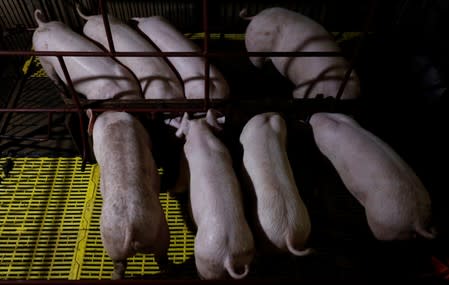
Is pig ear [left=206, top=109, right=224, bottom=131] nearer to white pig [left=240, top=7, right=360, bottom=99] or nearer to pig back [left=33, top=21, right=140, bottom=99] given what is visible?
pig back [left=33, top=21, right=140, bottom=99]

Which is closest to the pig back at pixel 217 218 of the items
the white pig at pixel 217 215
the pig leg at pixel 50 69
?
the white pig at pixel 217 215

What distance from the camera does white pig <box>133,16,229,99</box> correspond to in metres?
2.21

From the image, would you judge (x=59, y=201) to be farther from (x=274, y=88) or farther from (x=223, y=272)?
(x=274, y=88)

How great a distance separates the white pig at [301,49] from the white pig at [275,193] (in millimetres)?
620

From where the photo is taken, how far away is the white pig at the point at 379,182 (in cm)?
158

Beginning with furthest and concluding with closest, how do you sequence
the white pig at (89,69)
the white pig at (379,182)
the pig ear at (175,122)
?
1. the white pig at (89,69)
2. the pig ear at (175,122)
3. the white pig at (379,182)

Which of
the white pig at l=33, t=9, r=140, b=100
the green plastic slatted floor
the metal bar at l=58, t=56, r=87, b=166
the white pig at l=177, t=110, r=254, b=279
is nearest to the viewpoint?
the white pig at l=177, t=110, r=254, b=279

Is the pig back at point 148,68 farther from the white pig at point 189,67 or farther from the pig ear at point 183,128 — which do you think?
the pig ear at point 183,128

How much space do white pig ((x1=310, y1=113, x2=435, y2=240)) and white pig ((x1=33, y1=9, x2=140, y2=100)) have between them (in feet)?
3.90

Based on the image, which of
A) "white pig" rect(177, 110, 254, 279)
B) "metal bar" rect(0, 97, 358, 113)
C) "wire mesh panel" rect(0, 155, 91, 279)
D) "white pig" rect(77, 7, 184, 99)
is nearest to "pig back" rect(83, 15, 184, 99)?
"white pig" rect(77, 7, 184, 99)

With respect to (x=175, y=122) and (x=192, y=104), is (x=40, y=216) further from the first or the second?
(x=192, y=104)

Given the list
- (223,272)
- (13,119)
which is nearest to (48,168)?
(13,119)

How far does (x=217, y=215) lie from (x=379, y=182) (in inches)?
29.5

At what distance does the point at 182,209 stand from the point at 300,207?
82cm
